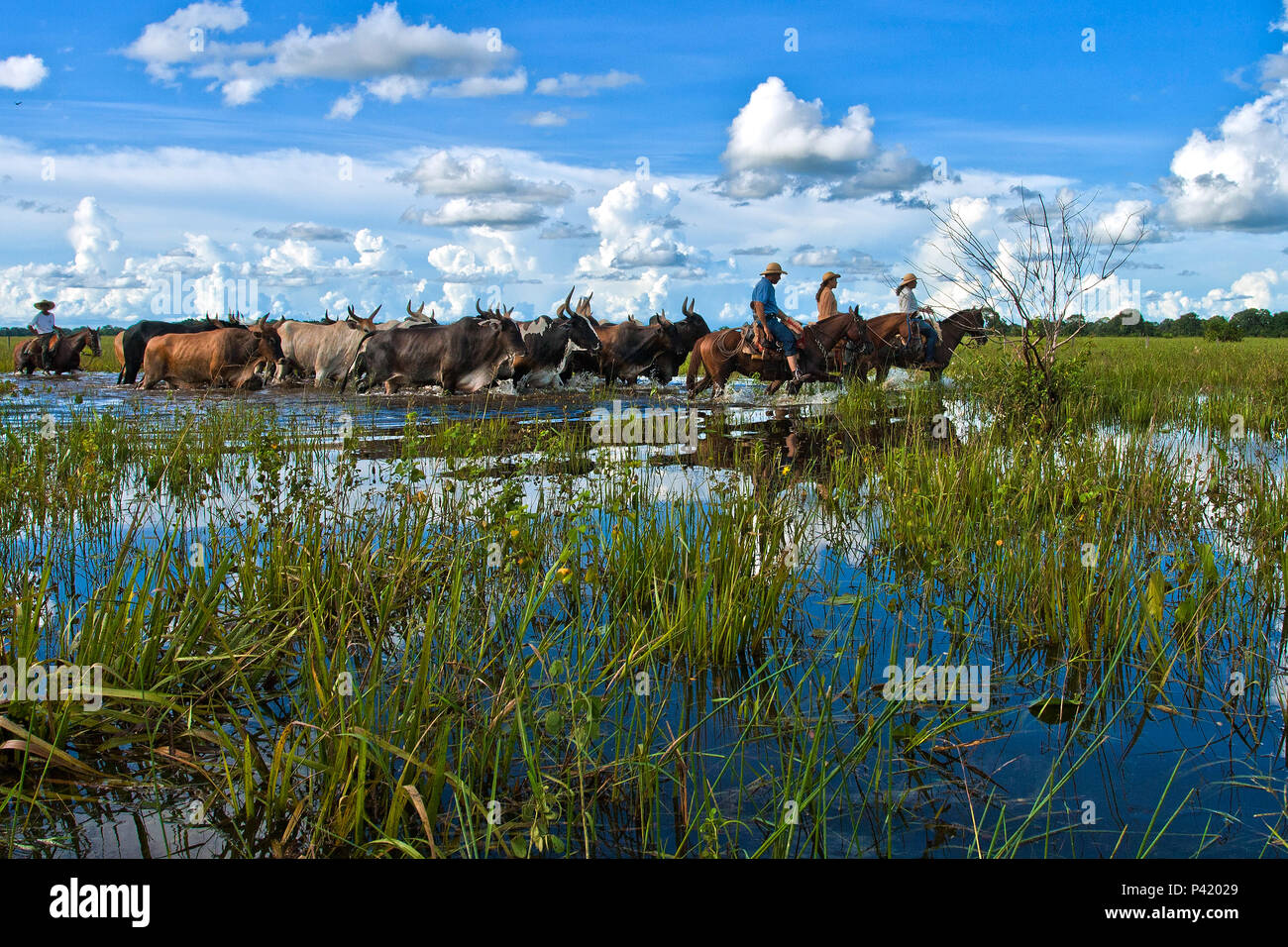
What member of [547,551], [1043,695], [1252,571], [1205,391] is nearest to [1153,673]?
[1043,695]

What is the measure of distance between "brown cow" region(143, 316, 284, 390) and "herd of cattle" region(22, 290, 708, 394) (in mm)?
22

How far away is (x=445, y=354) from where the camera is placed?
19875mm

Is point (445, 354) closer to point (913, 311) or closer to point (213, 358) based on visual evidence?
point (213, 358)

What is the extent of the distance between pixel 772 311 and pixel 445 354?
788 cm

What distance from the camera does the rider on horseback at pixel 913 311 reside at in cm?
1716

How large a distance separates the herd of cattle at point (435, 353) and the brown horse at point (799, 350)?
13.9 feet

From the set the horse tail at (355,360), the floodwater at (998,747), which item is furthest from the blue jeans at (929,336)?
the floodwater at (998,747)

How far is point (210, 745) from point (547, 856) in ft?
4.75

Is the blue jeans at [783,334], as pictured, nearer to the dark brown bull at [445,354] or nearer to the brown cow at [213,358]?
the dark brown bull at [445,354]

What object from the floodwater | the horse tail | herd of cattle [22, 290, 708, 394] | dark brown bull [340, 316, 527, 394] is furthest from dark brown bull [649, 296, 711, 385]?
the floodwater

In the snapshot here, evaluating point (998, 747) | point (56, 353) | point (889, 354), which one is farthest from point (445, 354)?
point (998, 747)

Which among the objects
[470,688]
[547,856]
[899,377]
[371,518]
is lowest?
[547,856]

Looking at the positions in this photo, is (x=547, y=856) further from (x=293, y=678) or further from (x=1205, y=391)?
(x=1205, y=391)
